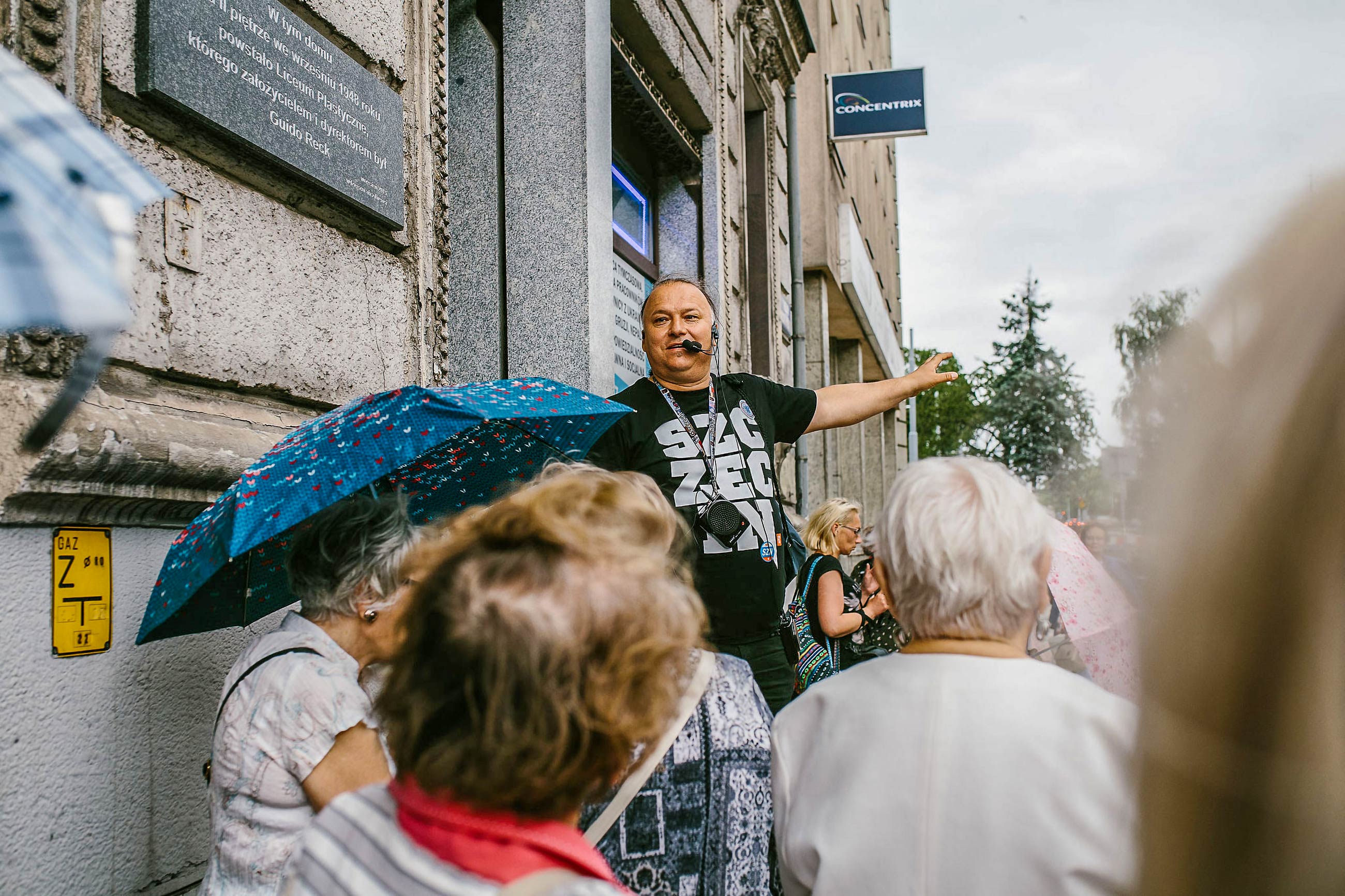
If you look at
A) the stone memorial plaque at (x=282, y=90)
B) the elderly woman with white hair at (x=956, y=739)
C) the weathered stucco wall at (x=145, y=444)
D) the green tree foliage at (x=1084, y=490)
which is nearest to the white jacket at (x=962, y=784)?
the elderly woman with white hair at (x=956, y=739)

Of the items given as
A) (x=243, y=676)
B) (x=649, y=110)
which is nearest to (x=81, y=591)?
(x=243, y=676)

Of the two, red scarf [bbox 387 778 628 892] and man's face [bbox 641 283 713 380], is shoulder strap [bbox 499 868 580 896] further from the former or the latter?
man's face [bbox 641 283 713 380]

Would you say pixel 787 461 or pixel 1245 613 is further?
pixel 787 461

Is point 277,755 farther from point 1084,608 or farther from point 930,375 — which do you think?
point 930,375

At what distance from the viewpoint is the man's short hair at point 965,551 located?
171cm

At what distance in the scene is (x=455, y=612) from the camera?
3.65 ft

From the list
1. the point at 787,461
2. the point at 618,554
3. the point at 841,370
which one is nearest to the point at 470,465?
the point at 618,554

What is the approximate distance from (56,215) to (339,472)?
105 centimetres

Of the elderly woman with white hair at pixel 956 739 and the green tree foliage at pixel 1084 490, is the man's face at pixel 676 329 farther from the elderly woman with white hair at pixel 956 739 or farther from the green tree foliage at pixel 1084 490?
the green tree foliage at pixel 1084 490

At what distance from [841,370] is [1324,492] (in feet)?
64.0

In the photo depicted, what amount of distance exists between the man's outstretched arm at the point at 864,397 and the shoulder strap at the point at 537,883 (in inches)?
105

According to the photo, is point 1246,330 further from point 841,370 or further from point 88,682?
point 841,370

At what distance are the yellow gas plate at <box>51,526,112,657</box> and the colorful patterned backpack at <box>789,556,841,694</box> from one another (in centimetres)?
299

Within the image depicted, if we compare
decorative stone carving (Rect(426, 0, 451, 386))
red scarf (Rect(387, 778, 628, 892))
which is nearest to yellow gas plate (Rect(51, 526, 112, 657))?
red scarf (Rect(387, 778, 628, 892))
